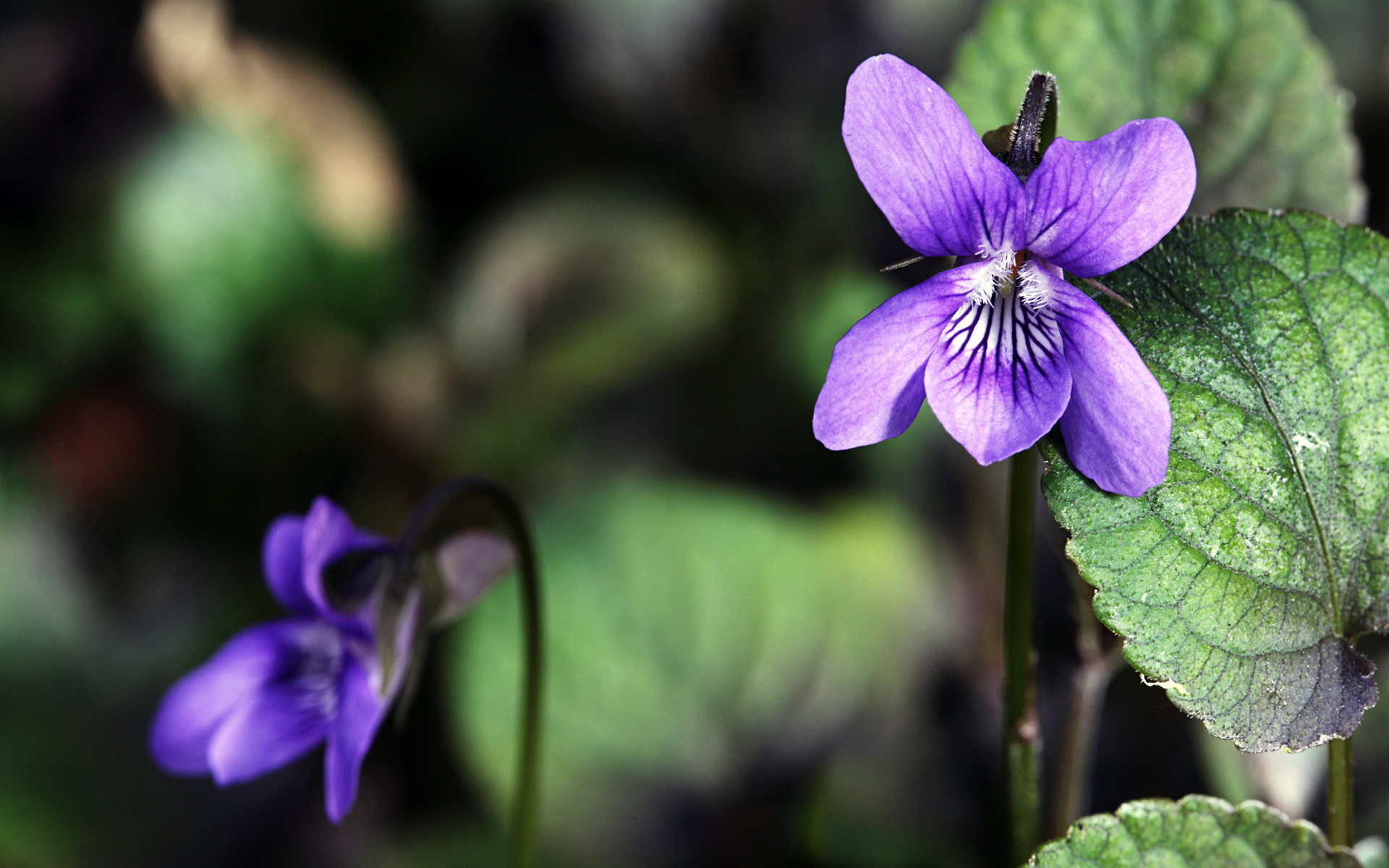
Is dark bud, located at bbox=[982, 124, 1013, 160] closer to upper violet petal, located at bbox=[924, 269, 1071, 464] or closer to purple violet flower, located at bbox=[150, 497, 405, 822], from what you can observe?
upper violet petal, located at bbox=[924, 269, 1071, 464]

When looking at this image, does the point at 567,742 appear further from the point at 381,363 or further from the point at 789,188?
the point at 789,188

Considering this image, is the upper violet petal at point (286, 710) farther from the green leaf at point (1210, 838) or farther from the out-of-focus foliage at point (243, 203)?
the out-of-focus foliage at point (243, 203)

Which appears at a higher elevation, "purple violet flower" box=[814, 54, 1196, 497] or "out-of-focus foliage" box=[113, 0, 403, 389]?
"out-of-focus foliage" box=[113, 0, 403, 389]

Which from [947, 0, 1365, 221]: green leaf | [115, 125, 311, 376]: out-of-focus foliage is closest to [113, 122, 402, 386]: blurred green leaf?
[115, 125, 311, 376]: out-of-focus foliage

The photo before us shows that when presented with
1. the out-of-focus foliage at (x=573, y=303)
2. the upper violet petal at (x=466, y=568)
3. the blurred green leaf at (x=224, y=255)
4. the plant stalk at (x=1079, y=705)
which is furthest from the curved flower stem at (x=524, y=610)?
the blurred green leaf at (x=224, y=255)

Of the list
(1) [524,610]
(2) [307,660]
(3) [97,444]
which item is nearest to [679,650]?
(1) [524,610]

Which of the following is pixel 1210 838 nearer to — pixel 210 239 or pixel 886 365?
pixel 886 365
